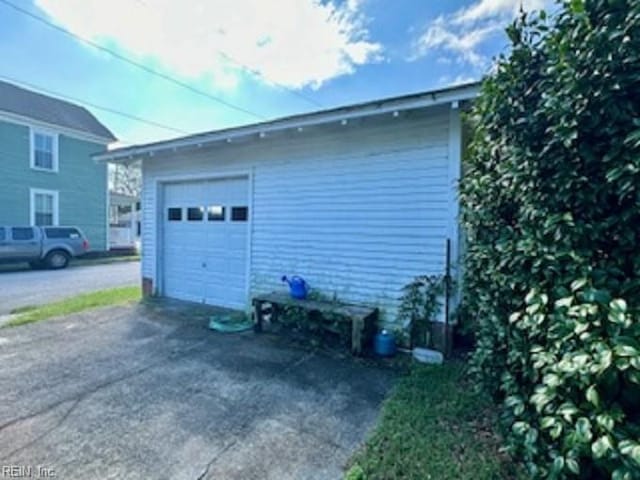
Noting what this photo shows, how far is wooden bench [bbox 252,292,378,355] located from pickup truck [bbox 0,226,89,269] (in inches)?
455

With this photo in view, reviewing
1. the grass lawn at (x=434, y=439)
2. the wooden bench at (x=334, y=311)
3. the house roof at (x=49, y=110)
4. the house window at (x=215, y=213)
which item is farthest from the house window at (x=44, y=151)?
the grass lawn at (x=434, y=439)

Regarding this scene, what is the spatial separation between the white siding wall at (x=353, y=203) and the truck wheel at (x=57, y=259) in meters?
10.6

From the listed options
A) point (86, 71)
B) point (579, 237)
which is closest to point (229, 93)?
point (86, 71)

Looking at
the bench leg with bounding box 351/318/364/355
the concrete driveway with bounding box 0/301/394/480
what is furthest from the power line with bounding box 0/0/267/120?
the bench leg with bounding box 351/318/364/355

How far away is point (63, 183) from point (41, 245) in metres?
4.60

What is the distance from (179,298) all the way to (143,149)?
10.5 feet

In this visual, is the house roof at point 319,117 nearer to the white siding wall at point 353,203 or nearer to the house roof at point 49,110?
the white siding wall at point 353,203

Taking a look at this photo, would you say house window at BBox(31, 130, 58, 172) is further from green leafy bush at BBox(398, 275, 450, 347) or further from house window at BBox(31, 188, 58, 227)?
green leafy bush at BBox(398, 275, 450, 347)

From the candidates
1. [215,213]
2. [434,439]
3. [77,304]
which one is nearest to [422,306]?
[434,439]

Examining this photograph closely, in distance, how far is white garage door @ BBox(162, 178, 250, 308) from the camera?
22.2 ft

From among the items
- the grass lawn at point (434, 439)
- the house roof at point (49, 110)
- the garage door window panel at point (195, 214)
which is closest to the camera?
the grass lawn at point (434, 439)

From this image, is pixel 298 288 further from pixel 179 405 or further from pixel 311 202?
pixel 179 405

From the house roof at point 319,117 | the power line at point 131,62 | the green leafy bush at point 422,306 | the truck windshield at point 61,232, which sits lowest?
the green leafy bush at point 422,306

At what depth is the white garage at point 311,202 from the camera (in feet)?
15.4
